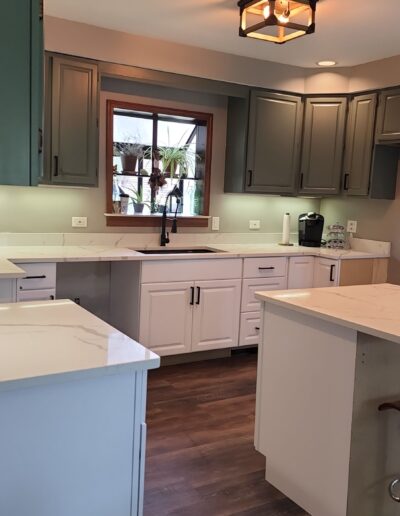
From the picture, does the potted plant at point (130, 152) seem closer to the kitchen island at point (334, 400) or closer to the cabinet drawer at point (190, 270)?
the cabinet drawer at point (190, 270)

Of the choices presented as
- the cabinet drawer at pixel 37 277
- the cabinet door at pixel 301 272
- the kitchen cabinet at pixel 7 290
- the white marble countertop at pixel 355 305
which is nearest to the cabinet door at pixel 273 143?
the cabinet door at pixel 301 272

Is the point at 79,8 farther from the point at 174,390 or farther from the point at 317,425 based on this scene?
the point at 317,425

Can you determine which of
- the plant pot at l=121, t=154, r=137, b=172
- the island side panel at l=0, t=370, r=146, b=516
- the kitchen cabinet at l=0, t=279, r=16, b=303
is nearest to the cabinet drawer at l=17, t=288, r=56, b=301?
the kitchen cabinet at l=0, t=279, r=16, b=303

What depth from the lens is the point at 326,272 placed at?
14.1ft

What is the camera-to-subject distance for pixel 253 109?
4.32 meters

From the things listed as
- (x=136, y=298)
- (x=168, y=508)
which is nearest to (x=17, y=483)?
(x=168, y=508)

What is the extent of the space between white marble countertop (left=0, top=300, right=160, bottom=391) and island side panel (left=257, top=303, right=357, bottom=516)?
88 cm

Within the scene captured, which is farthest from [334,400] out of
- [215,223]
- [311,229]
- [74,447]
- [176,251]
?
[311,229]

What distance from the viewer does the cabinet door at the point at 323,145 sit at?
450 centimetres

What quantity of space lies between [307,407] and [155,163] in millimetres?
2739

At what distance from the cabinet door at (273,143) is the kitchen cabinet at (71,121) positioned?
1.38 metres

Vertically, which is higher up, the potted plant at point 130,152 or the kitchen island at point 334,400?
the potted plant at point 130,152

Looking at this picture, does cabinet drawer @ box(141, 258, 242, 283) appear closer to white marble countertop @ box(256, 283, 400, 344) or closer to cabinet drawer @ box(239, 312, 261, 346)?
cabinet drawer @ box(239, 312, 261, 346)

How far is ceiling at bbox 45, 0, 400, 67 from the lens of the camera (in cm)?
313
